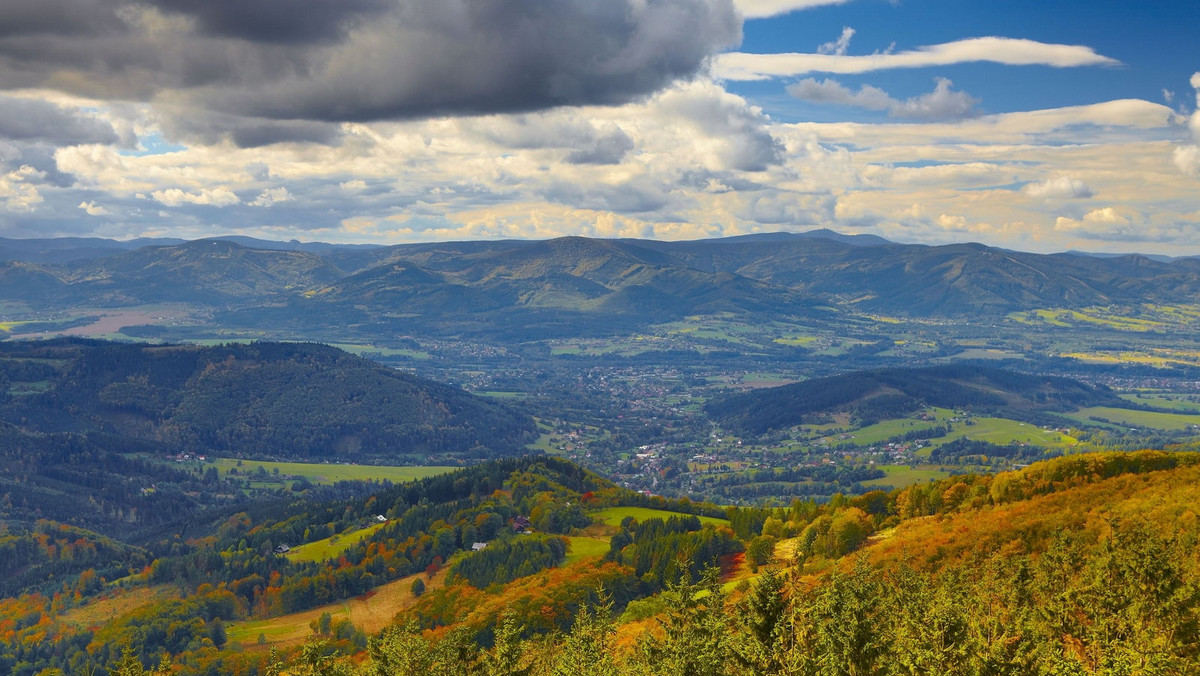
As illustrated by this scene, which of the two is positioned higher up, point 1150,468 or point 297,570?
point 1150,468

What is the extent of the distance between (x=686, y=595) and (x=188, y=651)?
135 m

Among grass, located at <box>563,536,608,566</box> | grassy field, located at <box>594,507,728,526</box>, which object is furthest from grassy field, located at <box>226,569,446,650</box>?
grassy field, located at <box>594,507,728,526</box>

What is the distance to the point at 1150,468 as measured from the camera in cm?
11544

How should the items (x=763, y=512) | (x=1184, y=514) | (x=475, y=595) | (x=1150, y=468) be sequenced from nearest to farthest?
(x=1184, y=514), (x=1150, y=468), (x=475, y=595), (x=763, y=512)

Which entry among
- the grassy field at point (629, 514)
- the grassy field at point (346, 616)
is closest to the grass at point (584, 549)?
the grassy field at point (629, 514)

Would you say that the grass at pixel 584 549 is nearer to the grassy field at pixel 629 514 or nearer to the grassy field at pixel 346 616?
the grassy field at pixel 629 514

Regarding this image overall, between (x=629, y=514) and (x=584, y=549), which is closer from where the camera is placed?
(x=584, y=549)

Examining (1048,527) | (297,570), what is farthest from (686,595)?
(297,570)

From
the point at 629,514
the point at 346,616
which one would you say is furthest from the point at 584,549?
the point at 346,616

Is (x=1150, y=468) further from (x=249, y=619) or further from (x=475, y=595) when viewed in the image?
(x=249, y=619)

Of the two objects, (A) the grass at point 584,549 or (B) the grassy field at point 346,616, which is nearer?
(A) the grass at point 584,549

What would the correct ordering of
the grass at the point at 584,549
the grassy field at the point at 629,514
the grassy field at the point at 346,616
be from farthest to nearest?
1. the grassy field at the point at 629,514
2. the grassy field at the point at 346,616
3. the grass at the point at 584,549

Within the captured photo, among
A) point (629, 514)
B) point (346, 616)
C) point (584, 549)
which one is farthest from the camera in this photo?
point (629, 514)

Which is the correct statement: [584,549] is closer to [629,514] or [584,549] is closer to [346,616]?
[629,514]
